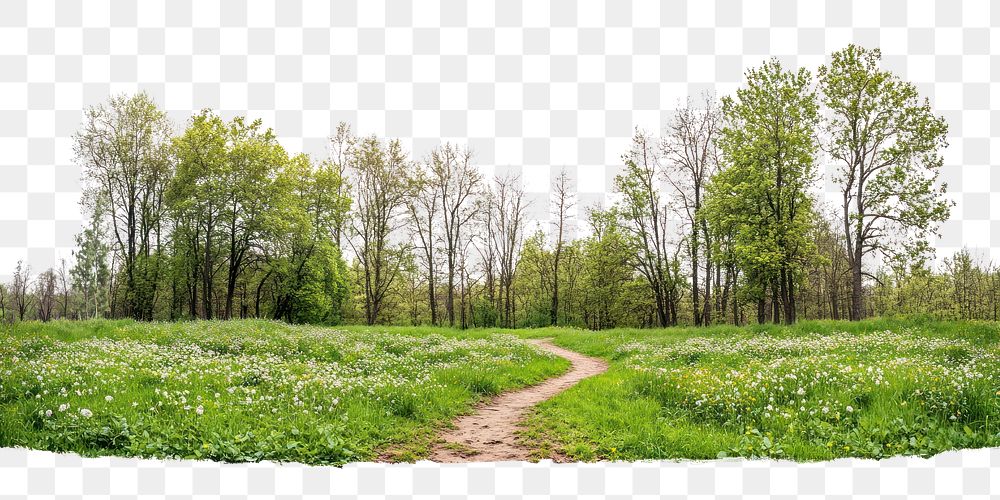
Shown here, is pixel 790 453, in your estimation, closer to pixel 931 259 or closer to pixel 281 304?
pixel 931 259

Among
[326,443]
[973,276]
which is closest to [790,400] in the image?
[326,443]

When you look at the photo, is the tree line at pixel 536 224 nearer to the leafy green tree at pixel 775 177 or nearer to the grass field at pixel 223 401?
the leafy green tree at pixel 775 177

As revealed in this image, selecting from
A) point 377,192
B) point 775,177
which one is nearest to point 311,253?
point 377,192

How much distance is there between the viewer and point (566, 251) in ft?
189

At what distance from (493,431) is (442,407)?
1.44m

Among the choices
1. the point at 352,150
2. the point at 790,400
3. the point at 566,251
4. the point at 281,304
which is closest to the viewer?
the point at 790,400

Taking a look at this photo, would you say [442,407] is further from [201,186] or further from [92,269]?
[92,269]

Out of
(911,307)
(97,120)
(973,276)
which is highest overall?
(97,120)

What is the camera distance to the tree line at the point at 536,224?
26.3 metres

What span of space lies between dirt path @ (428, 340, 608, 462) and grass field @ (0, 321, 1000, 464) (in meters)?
0.34

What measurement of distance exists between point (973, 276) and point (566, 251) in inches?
2125

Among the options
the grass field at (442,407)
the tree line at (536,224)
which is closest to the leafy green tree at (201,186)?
the tree line at (536,224)

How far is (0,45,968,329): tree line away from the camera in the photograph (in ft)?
86.4

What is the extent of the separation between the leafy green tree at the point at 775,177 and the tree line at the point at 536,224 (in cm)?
11
